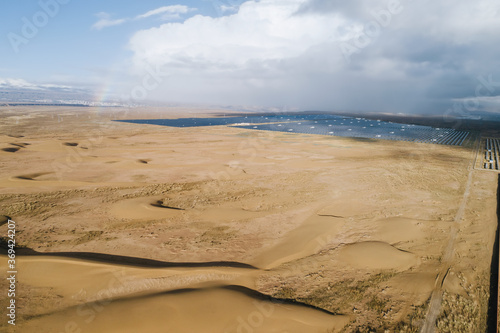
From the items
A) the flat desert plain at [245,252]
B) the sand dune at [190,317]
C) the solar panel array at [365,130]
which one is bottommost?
the sand dune at [190,317]

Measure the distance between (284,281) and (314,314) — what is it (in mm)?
1705

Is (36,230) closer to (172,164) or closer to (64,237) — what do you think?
(64,237)

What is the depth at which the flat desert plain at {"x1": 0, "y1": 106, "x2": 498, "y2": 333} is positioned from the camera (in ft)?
23.6

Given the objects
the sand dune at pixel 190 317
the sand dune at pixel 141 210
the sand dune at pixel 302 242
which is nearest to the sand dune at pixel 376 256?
the sand dune at pixel 302 242

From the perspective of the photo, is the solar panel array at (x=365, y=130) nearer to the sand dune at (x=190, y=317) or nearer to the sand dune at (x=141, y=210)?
→ the sand dune at (x=141, y=210)

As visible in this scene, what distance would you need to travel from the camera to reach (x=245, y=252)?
10.8 m

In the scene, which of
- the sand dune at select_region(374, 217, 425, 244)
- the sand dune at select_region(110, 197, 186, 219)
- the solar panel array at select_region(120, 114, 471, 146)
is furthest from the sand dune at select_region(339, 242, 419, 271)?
the solar panel array at select_region(120, 114, 471, 146)

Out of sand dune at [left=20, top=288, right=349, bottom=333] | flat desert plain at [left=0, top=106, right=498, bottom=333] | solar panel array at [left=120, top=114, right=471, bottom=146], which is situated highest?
solar panel array at [left=120, top=114, right=471, bottom=146]

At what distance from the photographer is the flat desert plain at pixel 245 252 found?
7.19m

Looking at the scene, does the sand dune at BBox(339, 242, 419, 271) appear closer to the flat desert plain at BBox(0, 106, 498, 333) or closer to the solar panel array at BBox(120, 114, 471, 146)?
the flat desert plain at BBox(0, 106, 498, 333)

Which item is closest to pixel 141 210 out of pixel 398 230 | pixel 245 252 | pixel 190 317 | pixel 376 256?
pixel 245 252

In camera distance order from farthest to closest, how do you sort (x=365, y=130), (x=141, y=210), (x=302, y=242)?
(x=365, y=130) → (x=141, y=210) → (x=302, y=242)

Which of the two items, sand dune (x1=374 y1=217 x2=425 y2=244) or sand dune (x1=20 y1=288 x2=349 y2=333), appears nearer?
sand dune (x1=20 y1=288 x2=349 y2=333)

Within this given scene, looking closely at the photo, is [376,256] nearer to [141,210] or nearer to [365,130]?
[141,210]
